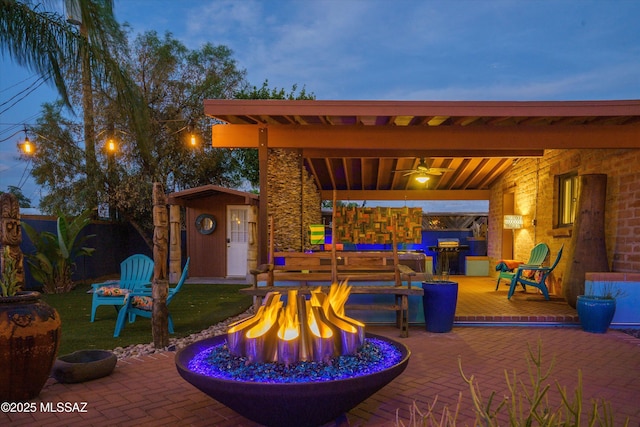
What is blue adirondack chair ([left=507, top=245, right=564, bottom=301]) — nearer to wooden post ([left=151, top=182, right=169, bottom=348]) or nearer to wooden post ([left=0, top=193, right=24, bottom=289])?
wooden post ([left=151, top=182, right=169, bottom=348])

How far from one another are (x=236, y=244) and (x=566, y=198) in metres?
8.06

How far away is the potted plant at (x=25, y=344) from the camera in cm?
318

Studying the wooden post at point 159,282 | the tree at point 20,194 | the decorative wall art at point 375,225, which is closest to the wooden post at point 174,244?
the decorative wall art at point 375,225

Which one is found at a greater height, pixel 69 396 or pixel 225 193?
pixel 225 193

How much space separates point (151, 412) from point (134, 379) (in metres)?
0.80

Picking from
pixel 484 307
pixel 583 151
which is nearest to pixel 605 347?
pixel 484 307

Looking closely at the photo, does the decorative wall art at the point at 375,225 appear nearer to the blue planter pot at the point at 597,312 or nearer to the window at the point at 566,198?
the window at the point at 566,198

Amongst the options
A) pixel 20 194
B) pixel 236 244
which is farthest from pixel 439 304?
pixel 20 194

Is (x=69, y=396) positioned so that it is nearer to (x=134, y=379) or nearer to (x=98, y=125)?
(x=134, y=379)

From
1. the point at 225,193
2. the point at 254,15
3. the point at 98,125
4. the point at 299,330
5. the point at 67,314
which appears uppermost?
the point at 254,15

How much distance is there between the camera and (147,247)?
14727 mm

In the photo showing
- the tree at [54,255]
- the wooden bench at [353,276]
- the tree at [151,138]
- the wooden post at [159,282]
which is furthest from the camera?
the tree at [151,138]

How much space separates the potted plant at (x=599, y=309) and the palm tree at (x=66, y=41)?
6.98 metres

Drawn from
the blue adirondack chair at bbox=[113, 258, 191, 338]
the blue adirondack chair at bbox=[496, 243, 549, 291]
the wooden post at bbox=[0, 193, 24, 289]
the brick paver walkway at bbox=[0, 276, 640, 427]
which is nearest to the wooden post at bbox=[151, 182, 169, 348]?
the brick paver walkway at bbox=[0, 276, 640, 427]
